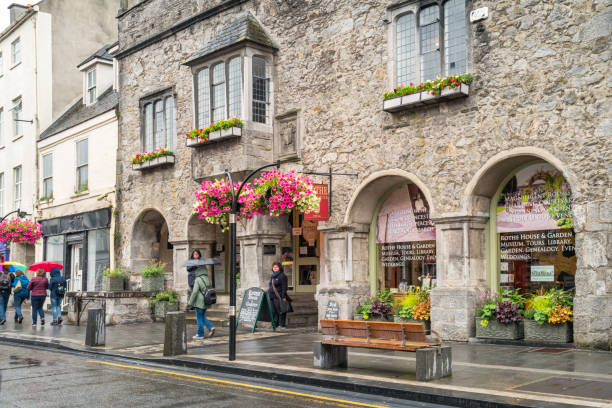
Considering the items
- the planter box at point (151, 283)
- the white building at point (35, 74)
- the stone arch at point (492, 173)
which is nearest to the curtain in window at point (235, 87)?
the planter box at point (151, 283)

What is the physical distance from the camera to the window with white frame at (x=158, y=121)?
20188mm

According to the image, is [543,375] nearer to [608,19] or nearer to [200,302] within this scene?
[608,19]

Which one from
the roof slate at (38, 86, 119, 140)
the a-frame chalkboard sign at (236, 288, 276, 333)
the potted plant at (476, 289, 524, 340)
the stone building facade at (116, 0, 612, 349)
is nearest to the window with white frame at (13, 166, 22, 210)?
the roof slate at (38, 86, 119, 140)

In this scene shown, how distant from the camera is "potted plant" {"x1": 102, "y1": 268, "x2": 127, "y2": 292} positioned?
2092cm

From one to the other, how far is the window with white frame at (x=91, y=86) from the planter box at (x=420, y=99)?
15.5 m

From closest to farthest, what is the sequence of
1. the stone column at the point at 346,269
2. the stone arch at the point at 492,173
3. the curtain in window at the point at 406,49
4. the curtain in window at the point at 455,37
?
the stone arch at the point at 492,173 < the curtain in window at the point at 455,37 < the curtain in window at the point at 406,49 < the stone column at the point at 346,269

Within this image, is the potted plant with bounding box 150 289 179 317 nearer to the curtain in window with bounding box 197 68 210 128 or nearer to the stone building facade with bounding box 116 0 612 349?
the stone building facade with bounding box 116 0 612 349

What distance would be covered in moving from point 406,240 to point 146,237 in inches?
395

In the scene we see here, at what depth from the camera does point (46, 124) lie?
2734 centimetres

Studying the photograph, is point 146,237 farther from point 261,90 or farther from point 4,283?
point 261,90

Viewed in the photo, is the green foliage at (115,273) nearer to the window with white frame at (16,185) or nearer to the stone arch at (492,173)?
the window with white frame at (16,185)

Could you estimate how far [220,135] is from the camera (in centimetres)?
1677

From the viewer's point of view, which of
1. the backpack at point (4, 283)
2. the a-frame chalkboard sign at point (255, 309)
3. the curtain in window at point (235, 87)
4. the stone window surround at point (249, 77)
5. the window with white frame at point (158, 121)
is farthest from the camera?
the window with white frame at point (158, 121)

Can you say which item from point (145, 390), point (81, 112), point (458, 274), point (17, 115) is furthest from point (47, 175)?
point (145, 390)
